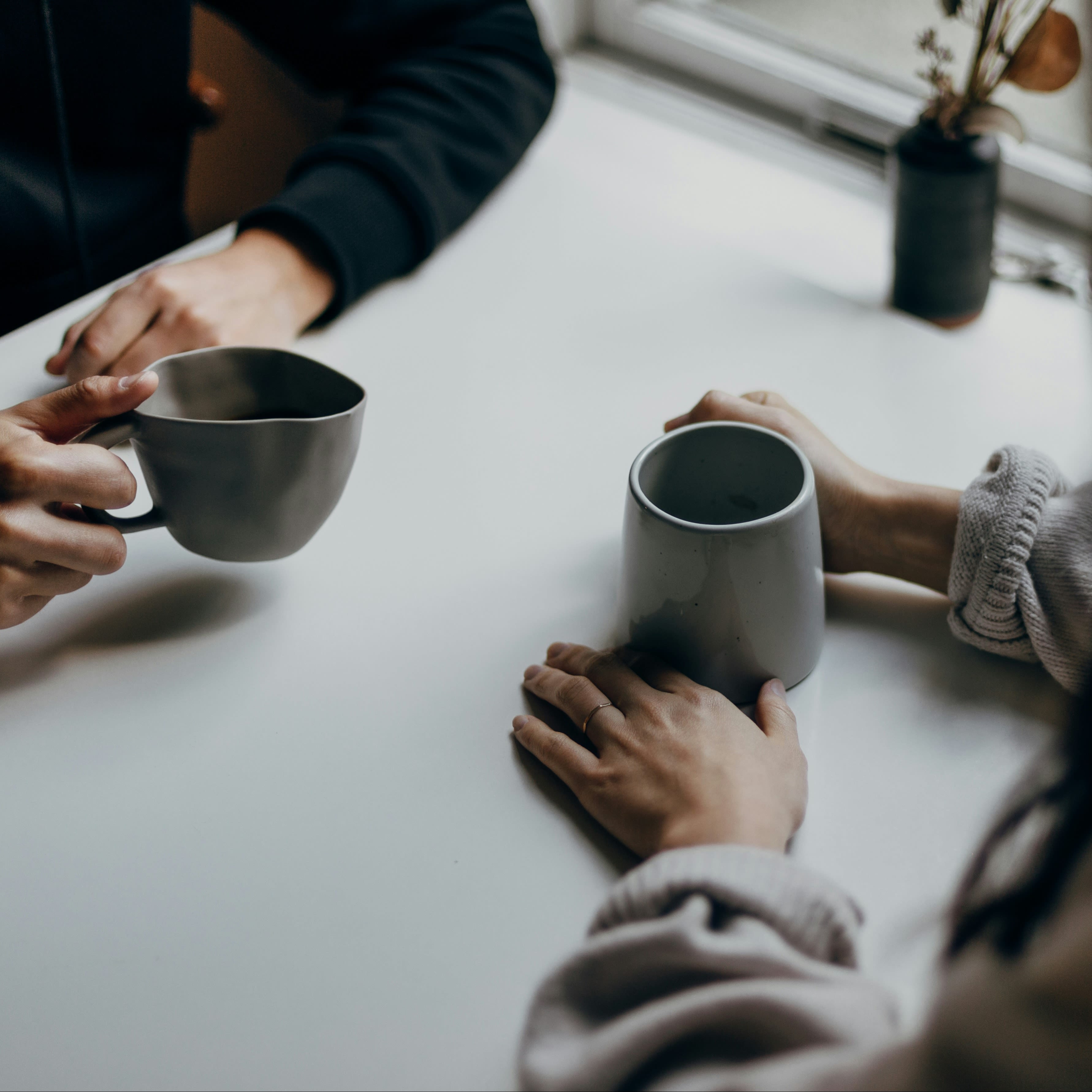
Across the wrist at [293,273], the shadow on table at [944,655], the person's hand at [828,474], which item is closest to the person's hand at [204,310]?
the wrist at [293,273]

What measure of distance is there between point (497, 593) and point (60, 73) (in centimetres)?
63

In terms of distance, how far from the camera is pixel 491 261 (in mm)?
848

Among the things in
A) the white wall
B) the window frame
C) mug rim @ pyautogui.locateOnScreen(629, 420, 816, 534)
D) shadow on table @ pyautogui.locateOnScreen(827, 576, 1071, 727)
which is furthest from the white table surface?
the white wall

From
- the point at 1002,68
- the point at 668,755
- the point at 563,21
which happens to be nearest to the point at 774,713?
the point at 668,755

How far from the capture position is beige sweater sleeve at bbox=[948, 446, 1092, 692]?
51cm

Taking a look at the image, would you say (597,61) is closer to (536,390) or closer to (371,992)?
(536,390)

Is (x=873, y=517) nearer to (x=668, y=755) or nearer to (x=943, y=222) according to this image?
(x=668, y=755)

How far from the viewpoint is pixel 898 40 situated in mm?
1129

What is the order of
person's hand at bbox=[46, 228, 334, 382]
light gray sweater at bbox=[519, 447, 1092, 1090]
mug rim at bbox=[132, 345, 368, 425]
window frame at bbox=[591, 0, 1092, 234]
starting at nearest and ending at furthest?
light gray sweater at bbox=[519, 447, 1092, 1090]
mug rim at bbox=[132, 345, 368, 425]
person's hand at bbox=[46, 228, 334, 382]
window frame at bbox=[591, 0, 1092, 234]

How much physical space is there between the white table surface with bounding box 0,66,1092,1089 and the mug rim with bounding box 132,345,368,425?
100 millimetres

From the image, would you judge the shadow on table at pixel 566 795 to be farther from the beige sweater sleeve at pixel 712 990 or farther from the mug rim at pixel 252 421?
the mug rim at pixel 252 421

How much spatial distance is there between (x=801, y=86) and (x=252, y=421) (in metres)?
0.92

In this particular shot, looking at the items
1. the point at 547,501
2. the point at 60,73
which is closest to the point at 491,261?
the point at 547,501

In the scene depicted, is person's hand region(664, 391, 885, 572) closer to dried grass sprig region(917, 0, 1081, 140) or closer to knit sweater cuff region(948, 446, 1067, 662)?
knit sweater cuff region(948, 446, 1067, 662)
